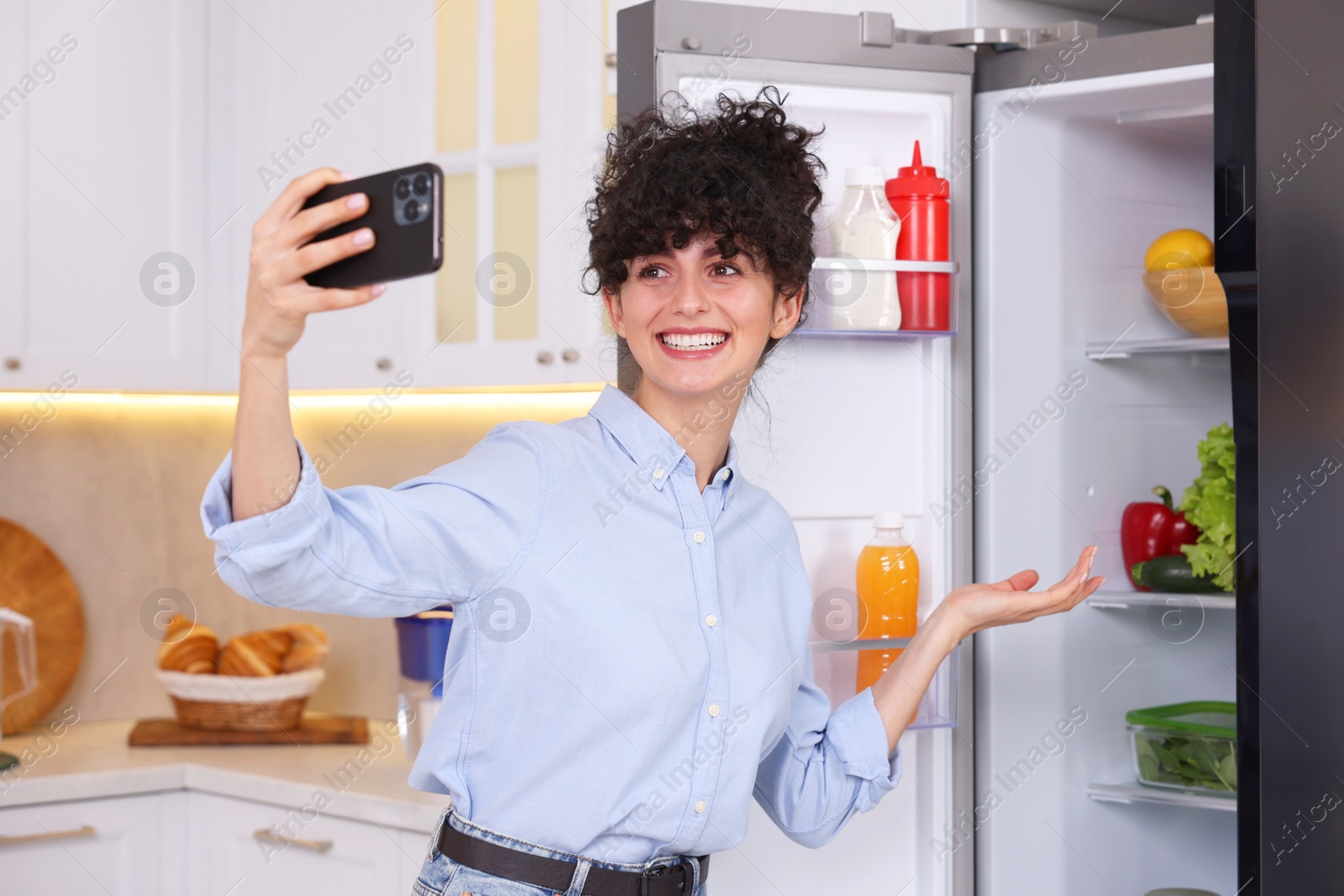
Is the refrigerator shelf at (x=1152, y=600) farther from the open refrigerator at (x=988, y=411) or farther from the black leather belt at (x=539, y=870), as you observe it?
the black leather belt at (x=539, y=870)

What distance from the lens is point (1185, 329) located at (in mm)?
1765

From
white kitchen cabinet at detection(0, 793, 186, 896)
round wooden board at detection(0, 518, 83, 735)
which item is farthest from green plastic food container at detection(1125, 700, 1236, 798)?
round wooden board at detection(0, 518, 83, 735)

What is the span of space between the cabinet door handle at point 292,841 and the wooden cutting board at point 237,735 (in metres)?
0.23

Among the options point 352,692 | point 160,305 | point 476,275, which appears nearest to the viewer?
point 476,275

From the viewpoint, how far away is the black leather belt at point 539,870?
999mm

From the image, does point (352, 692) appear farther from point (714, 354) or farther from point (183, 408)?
point (714, 354)

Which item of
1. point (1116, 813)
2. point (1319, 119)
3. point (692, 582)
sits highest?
point (1319, 119)

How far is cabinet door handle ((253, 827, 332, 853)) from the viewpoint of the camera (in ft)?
6.30

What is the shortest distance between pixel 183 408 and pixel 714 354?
1.69 m

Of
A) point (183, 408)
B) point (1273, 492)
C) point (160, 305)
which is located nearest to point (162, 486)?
point (183, 408)

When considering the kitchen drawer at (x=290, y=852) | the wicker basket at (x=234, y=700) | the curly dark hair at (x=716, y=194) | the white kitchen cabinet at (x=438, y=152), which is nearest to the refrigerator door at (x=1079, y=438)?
the curly dark hair at (x=716, y=194)

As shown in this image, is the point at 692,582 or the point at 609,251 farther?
the point at 609,251

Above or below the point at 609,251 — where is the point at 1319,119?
above

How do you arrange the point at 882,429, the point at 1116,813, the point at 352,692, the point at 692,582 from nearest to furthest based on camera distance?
1. the point at 692,582
2. the point at 882,429
3. the point at 1116,813
4. the point at 352,692
